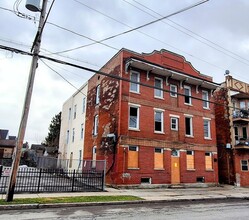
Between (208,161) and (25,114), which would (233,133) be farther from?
(25,114)

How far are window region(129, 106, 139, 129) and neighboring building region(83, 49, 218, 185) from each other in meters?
0.08

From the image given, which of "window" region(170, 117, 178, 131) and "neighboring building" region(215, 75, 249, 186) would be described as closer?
"window" region(170, 117, 178, 131)

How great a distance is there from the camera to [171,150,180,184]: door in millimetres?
21078

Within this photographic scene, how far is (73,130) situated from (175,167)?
14900 mm

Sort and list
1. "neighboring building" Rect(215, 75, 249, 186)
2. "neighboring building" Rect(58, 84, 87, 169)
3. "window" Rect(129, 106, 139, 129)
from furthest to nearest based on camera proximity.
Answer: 1. "neighboring building" Rect(58, 84, 87, 169)
2. "neighboring building" Rect(215, 75, 249, 186)
3. "window" Rect(129, 106, 139, 129)

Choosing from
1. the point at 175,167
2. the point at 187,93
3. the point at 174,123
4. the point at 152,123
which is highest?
the point at 187,93

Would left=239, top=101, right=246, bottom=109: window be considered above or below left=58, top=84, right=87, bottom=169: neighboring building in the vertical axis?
above

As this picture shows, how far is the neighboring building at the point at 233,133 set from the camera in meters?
25.4

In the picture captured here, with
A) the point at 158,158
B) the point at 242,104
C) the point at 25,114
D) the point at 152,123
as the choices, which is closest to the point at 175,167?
the point at 158,158

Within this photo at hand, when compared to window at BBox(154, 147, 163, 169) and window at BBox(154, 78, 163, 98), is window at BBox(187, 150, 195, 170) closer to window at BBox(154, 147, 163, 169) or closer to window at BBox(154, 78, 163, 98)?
window at BBox(154, 147, 163, 169)

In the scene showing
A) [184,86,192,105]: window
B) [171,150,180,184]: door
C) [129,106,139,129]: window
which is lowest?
[171,150,180,184]: door

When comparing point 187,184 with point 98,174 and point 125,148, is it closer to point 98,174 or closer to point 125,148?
point 125,148

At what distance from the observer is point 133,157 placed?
19.4 metres

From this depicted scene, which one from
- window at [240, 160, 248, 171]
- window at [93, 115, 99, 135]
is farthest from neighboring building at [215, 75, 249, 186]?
window at [93, 115, 99, 135]
